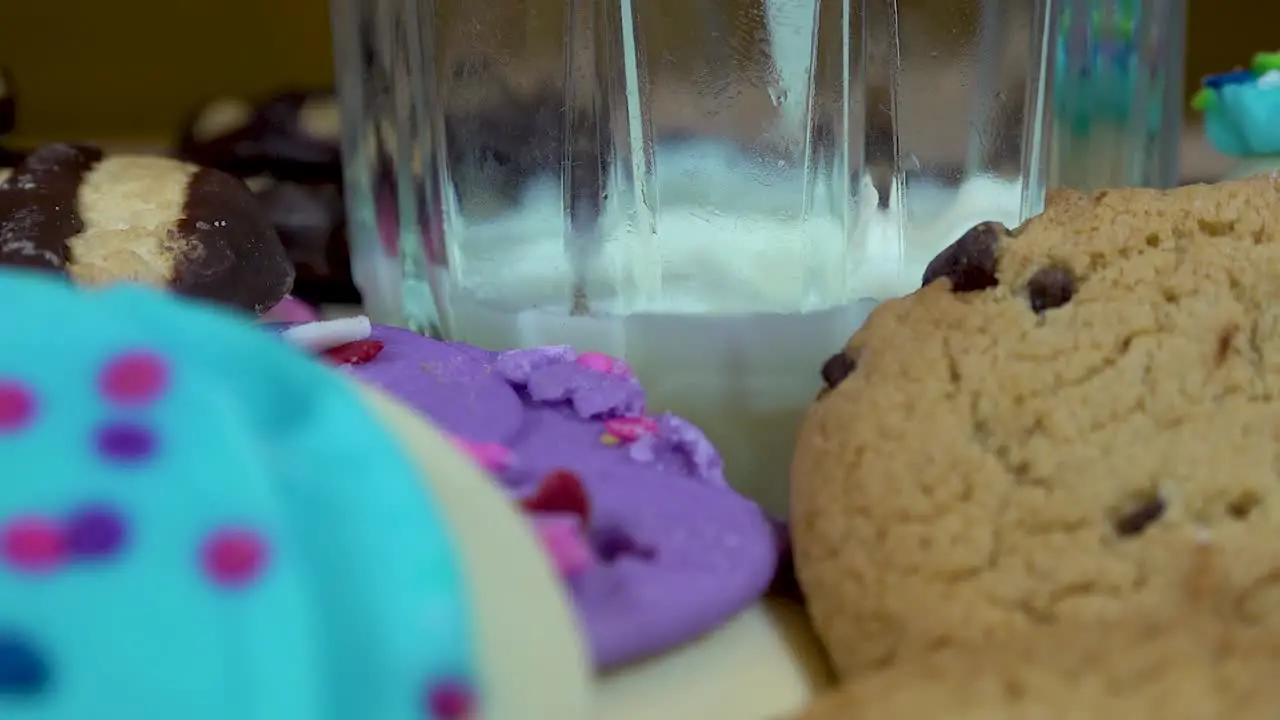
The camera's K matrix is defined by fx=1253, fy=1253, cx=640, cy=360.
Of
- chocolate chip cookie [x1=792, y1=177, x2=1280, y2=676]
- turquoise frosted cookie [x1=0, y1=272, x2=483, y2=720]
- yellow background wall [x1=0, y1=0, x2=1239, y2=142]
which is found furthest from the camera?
yellow background wall [x1=0, y1=0, x2=1239, y2=142]

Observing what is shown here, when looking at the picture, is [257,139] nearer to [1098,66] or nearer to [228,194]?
[228,194]

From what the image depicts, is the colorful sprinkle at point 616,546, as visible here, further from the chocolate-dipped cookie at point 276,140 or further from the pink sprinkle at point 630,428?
the chocolate-dipped cookie at point 276,140

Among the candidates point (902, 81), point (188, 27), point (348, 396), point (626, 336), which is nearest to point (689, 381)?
point (626, 336)

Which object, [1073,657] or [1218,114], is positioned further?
[1218,114]

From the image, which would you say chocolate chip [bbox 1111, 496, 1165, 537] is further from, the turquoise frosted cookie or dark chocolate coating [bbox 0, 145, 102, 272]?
dark chocolate coating [bbox 0, 145, 102, 272]

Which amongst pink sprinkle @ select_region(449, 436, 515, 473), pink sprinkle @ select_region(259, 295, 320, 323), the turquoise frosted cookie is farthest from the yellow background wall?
the turquoise frosted cookie

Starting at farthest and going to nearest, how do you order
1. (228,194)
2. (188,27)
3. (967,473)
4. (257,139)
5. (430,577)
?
(188,27), (257,139), (228,194), (967,473), (430,577)
